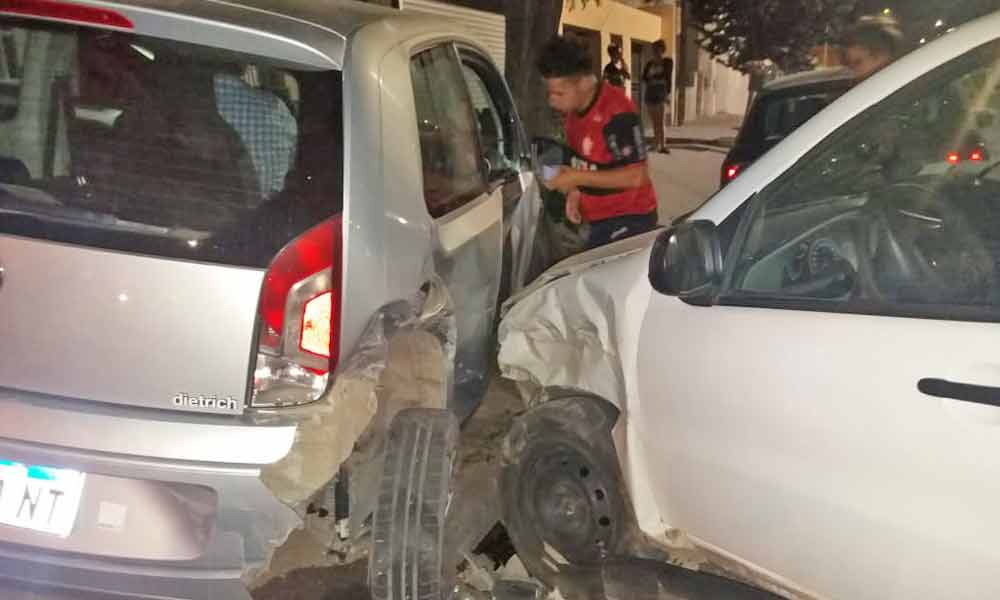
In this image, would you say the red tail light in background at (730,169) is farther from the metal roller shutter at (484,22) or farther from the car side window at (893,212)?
the car side window at (893,212)

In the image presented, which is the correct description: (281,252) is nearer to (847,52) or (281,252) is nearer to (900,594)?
(900,594)

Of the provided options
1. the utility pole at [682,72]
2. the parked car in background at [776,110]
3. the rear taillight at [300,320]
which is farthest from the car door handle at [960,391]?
the utility pole at [682,72]

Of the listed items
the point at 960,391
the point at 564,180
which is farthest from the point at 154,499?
the point at 564,180

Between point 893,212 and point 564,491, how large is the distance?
50.4 inches

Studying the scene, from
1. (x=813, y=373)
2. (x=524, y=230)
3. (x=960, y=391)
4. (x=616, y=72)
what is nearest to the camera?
(x=960, y=391)

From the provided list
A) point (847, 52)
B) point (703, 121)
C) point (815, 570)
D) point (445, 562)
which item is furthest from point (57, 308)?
point (703, 121)

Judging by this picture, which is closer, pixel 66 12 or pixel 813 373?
pixel 813 373

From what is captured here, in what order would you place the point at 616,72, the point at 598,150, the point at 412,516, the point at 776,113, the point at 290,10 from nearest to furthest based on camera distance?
the point at 412,516 < the point at 290,10 < the point at 598,150 < the point at 776,113 < the point at 616,72

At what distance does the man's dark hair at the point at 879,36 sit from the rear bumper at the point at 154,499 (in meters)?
3.59

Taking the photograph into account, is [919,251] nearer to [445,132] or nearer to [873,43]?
[445,132]

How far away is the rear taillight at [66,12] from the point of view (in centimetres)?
263

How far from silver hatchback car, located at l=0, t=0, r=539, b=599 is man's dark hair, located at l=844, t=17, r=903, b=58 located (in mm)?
2931

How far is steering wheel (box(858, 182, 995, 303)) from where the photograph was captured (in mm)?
2295

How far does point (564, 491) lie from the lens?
319cm
